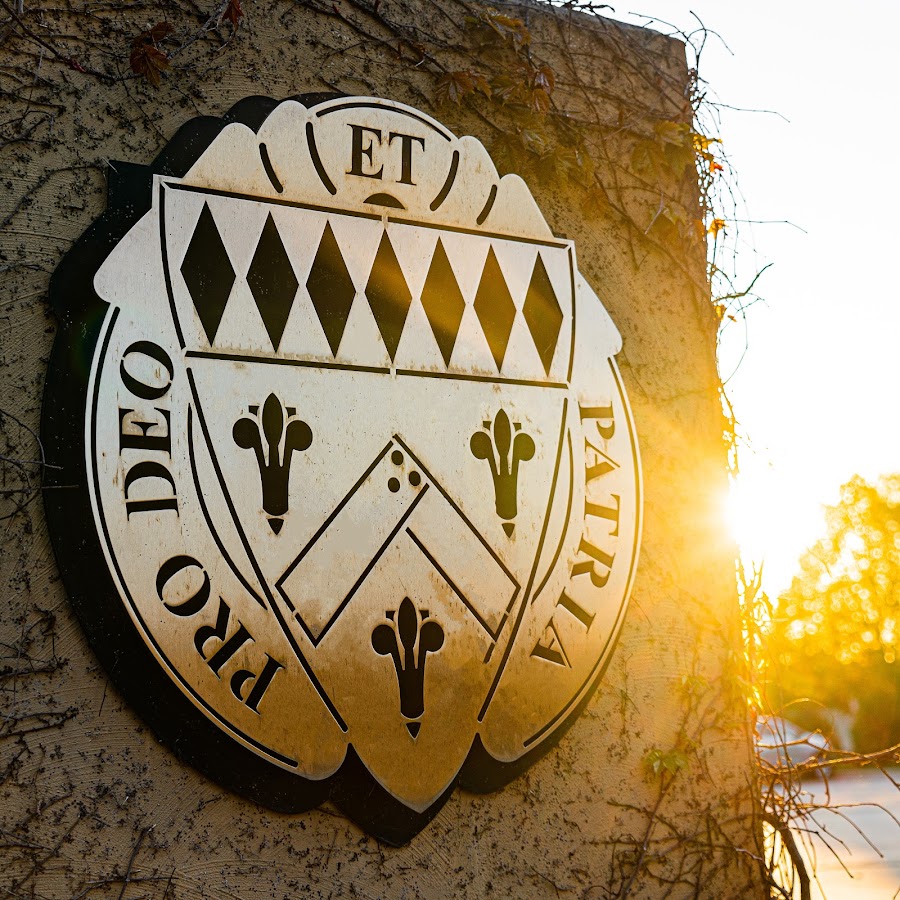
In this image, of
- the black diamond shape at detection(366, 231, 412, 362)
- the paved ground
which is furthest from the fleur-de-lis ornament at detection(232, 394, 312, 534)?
the paved ground

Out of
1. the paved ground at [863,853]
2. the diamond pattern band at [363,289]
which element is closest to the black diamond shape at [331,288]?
the diamond pattern band at [363,289]

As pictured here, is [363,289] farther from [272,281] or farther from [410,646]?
[410,646]

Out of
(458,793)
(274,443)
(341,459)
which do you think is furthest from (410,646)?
(274,443)

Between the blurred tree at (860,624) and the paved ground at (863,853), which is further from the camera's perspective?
the blurred tree at (860,624)

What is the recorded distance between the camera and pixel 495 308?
3.18m

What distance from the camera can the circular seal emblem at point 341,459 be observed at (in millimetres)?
2592

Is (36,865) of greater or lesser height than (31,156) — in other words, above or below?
below

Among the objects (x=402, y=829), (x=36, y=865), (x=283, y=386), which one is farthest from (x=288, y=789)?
(x=283, y=386)

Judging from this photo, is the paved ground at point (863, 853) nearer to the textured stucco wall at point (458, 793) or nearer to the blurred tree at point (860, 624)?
the textured stucco wall at point (458, 793)

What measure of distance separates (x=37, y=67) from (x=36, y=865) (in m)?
2.04

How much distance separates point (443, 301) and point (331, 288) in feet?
1.18

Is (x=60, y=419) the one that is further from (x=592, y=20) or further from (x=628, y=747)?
(x=592, y=20)

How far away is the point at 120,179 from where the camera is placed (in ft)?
8.98

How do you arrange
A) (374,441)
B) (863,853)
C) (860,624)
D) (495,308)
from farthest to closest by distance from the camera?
1. (860,624)
2. (863,853)
3. (495,308)
4. (374,441)
